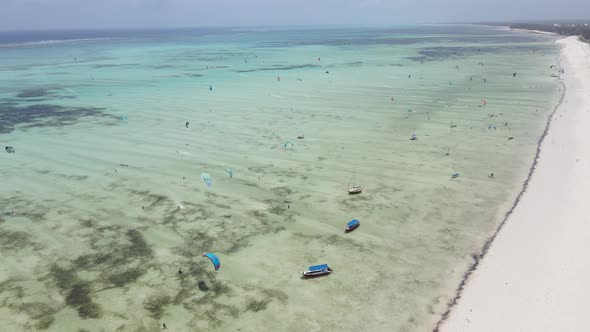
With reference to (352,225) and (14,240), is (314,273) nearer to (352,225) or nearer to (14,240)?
(352,225)

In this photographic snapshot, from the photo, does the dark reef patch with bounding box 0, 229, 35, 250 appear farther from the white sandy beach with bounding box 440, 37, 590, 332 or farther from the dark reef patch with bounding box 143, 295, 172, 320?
the white sandy beach with bounding box 440, 37, 590, 332

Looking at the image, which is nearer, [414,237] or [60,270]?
[60,270]

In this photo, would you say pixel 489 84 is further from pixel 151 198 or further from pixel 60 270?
pixel 60 270

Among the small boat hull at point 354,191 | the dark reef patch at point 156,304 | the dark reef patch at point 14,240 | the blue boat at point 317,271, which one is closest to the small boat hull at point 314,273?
the blue boat at point 317,271

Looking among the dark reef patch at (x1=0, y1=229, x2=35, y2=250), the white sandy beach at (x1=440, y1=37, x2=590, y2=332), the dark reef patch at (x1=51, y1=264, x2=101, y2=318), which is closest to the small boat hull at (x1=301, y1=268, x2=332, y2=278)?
the white sandy beach at (x1=440, y1=37, x2=590, y2=332)

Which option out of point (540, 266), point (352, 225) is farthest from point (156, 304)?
point (540, 266)

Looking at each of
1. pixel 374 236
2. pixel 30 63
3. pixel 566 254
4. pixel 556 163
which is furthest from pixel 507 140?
pixel 30 63

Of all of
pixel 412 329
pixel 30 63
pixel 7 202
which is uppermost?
pixel 30 63
